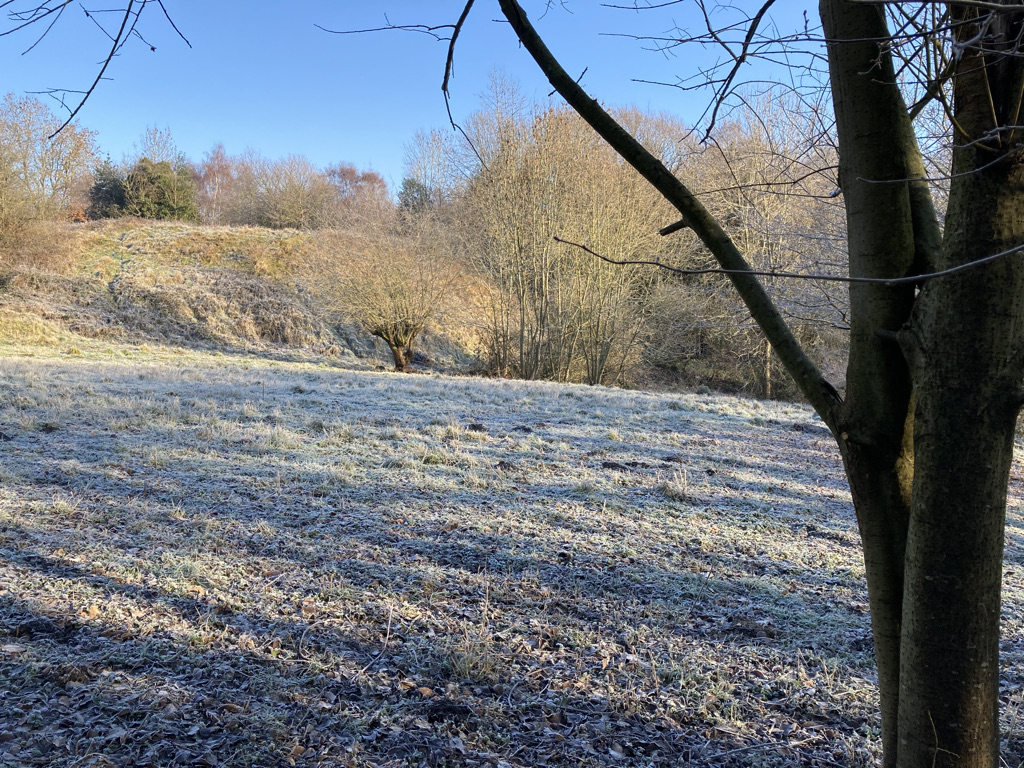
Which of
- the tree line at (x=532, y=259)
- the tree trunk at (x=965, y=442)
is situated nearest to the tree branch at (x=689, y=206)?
the tree trunk at (x=965, y=442)

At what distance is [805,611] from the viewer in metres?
2.93

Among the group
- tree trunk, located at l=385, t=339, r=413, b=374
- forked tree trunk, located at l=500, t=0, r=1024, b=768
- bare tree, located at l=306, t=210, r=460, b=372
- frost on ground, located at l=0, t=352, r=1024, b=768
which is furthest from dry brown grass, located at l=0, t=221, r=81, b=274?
forked tree trunk, located at l=500, t=0, r=1024, b=768

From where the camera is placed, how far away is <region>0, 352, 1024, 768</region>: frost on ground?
6.33 ft

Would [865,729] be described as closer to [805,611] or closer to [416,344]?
[805,611]

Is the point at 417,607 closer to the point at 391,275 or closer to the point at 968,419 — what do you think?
the point at 968,419

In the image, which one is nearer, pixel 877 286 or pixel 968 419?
pixel 968 419

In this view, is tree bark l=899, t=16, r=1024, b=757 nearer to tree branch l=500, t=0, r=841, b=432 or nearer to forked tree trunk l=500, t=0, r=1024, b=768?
forked tree trunk l=500, t=0, r=1024, b=768

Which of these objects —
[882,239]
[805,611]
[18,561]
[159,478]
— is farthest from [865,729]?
[159,478]

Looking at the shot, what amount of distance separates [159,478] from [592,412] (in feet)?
→ 17.9

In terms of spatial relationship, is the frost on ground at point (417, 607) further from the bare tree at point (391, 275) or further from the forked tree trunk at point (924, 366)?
the bare tree at point (391, 275)

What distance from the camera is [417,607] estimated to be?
107 inches

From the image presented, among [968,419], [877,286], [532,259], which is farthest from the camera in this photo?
[532,259]

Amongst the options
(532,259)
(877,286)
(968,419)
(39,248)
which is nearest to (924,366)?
(968,419)

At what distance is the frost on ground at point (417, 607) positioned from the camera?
1929 mm
